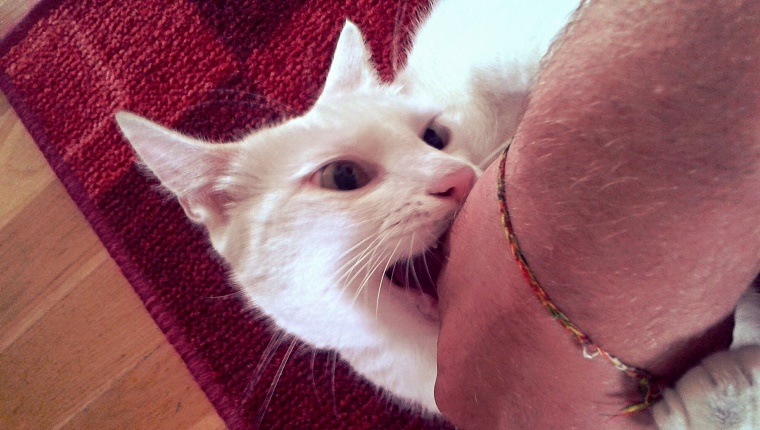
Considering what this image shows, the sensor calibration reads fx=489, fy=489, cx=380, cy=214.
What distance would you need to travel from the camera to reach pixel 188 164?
0.64 m

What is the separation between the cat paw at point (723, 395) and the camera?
13.7 inches

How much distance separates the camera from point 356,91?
2.48 ft

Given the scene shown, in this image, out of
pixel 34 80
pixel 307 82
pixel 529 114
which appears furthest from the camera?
pixel 34 80

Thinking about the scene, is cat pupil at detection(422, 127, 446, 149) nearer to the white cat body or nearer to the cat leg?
the white cat body

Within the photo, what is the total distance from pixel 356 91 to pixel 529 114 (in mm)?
402

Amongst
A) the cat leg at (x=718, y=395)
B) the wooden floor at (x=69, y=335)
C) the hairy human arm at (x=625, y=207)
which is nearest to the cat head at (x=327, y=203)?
the hairy human arm at (x=625, y=207)

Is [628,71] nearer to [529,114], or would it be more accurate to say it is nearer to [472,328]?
[529,114]

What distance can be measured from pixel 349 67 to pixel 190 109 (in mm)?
665

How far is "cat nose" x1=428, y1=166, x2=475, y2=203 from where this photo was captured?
21.3 inches

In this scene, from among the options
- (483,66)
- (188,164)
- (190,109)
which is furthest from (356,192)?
(190,109)

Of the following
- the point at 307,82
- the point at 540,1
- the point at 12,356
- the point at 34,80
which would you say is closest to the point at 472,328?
the point at 540,1

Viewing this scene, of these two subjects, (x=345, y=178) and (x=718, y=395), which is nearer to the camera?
(x=718, y=395)

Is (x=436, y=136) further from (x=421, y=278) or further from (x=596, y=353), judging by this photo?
(x=596, y=353)

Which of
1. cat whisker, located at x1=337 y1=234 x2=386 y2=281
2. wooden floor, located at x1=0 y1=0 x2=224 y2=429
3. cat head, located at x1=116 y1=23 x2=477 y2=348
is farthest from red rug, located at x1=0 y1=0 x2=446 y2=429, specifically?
cat whisker, located at x1=337 y1=234 x2=386 y2=281
